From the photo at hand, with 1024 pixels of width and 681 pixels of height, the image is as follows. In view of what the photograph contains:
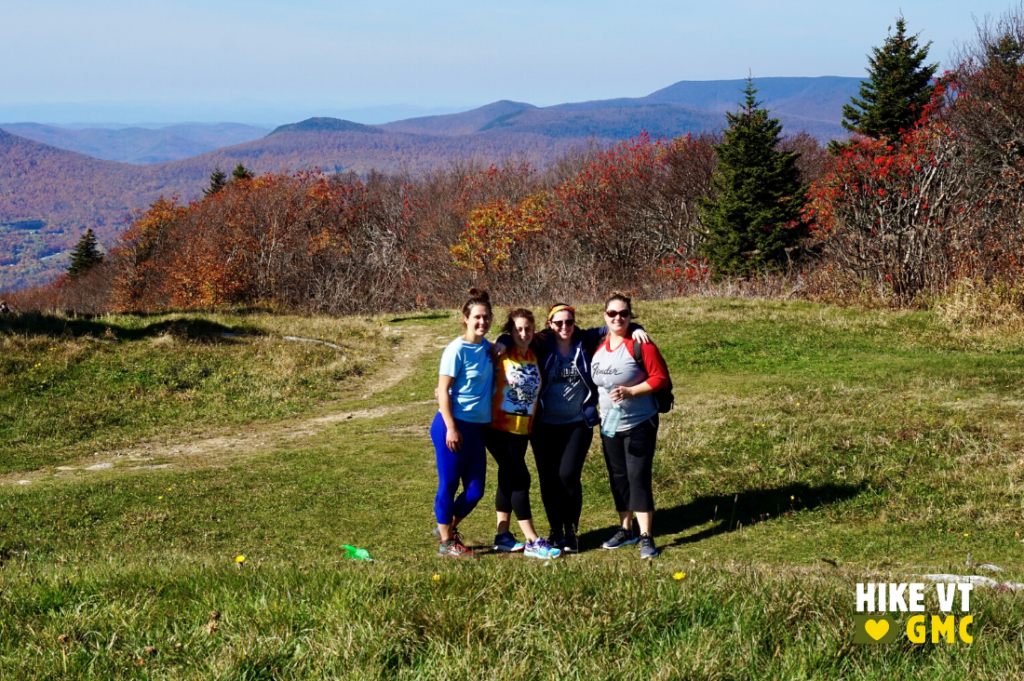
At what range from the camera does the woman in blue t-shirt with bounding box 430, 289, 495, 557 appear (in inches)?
240

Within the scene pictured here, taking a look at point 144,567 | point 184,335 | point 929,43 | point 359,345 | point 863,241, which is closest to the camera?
point 144,567

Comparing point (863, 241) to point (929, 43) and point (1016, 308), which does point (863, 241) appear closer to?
point (1016, 308)

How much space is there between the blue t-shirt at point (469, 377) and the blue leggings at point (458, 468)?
10cm

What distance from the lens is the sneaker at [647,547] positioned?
6289 millimetres

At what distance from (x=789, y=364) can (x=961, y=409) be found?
4866mm

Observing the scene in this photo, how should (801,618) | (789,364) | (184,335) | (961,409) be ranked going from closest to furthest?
1. (801,618)
2. (961,409)
3. (789,364)
4. (184,335)

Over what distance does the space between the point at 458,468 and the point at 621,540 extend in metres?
1.60

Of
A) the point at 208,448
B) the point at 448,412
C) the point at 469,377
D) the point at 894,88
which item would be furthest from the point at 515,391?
the point at 894,88

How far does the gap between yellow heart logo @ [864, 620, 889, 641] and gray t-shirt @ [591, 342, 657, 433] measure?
A: 10.3 ft

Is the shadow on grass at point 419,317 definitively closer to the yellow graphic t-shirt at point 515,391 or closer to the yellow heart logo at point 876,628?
the yellow graphic t-shirt at point 515,391

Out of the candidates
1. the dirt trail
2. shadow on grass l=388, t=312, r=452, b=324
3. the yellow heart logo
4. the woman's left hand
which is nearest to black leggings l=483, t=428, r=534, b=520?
the woman's left hand

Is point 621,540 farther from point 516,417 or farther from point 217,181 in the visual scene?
point 217,181

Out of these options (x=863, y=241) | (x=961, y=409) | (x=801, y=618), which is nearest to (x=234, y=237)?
(x=863, y=241)

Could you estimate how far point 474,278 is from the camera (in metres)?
54.6
